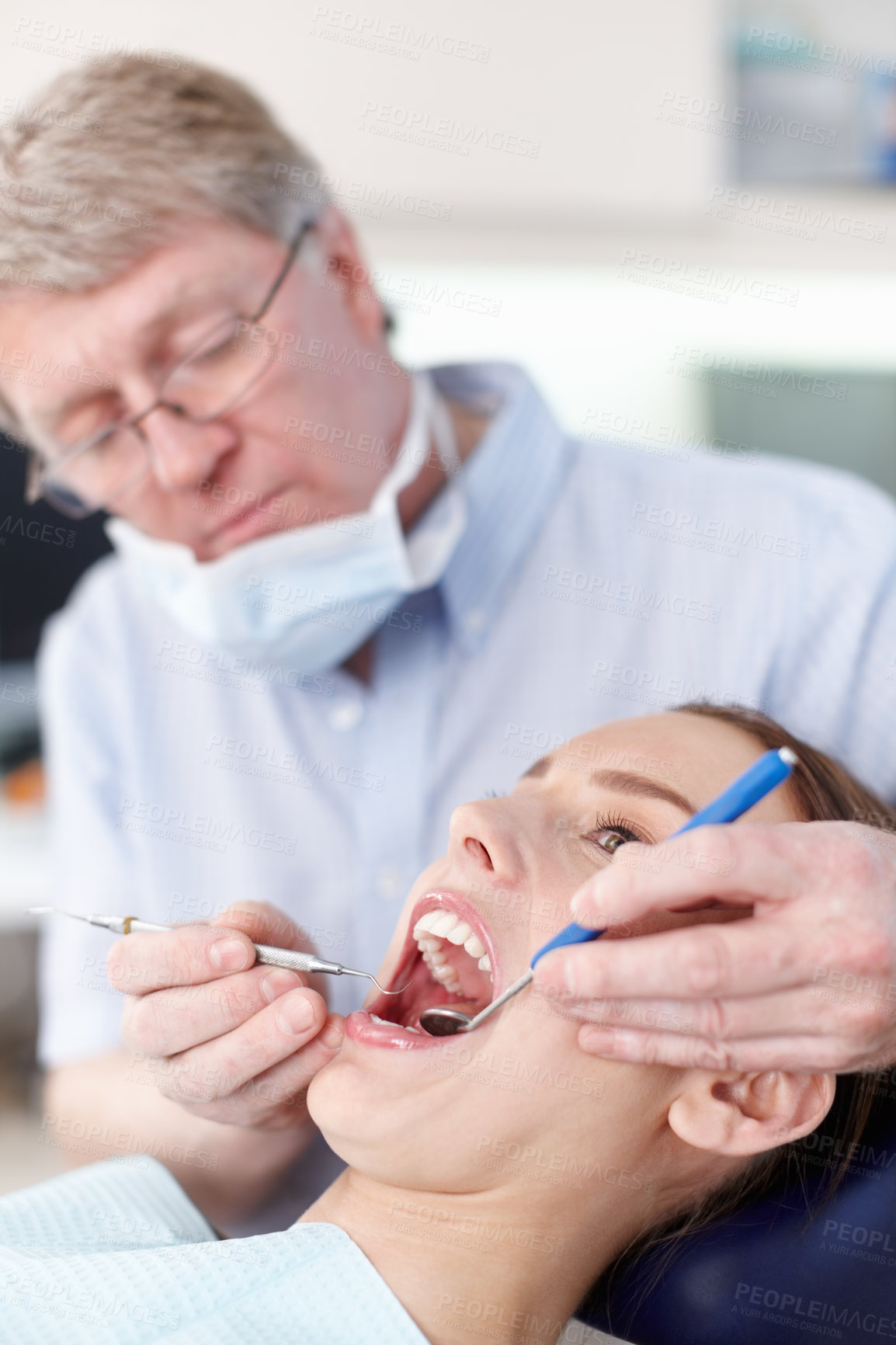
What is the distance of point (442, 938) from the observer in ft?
3.43

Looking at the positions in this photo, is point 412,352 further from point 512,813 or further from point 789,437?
point 512,813

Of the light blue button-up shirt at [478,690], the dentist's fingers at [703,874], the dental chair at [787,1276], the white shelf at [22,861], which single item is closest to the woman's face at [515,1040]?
the dental chair at [787,1276]

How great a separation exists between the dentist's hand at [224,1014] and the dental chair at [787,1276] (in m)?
0.37

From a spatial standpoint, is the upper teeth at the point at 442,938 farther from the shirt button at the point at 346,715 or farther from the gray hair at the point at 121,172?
the gray hair at the point at 121,172

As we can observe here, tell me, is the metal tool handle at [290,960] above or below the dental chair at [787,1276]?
above

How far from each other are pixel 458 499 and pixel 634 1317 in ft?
A: 3.08

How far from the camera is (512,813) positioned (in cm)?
100

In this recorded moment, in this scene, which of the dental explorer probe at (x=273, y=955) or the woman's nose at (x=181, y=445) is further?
the woman's nose at (x=181, y=445)

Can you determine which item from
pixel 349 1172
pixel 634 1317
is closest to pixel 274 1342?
pixel 349 1172

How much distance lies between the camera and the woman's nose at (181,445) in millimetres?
1246

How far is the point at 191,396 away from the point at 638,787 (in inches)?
26.6

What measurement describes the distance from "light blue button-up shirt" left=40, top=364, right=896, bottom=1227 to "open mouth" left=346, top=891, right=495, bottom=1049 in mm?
222

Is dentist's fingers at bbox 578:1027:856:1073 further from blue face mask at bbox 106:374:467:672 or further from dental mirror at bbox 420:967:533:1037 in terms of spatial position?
blue face mask at bbox 106:374:467:672

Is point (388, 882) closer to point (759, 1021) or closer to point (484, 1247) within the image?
point (484, 1247)
